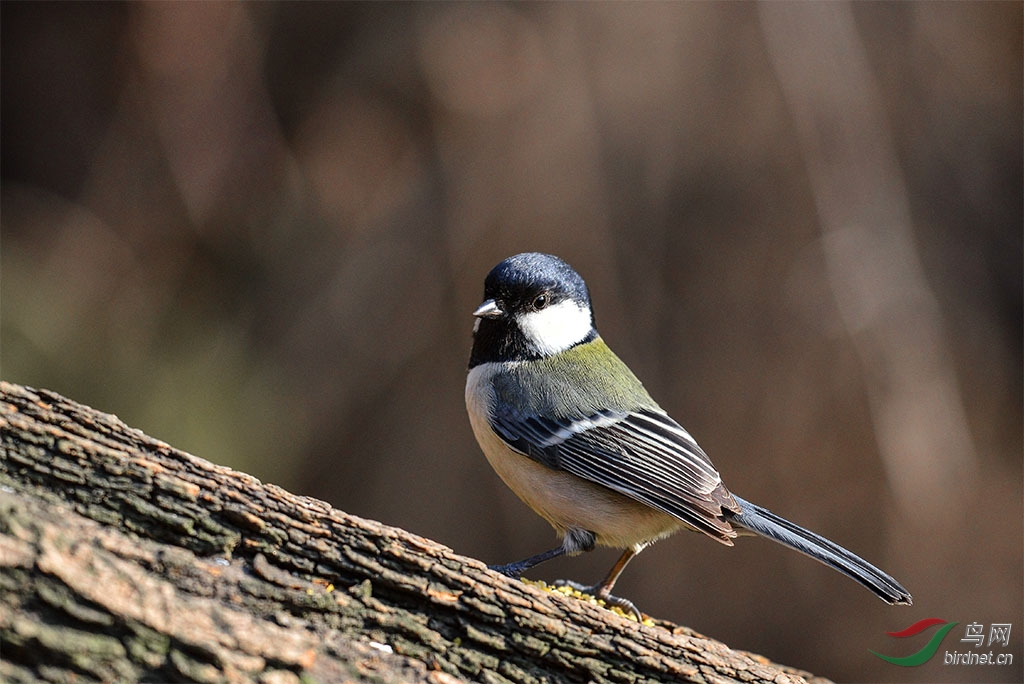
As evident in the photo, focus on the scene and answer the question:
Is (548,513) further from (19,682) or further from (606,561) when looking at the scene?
(606,561)

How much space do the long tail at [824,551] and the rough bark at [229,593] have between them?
0.70m

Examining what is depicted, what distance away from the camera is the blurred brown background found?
4703 millimetres

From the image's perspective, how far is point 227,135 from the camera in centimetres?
563

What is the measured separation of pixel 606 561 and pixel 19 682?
165 inches

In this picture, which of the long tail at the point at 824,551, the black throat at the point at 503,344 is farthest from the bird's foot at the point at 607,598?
the black throat at the point at 503,344

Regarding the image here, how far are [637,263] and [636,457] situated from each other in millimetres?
2504

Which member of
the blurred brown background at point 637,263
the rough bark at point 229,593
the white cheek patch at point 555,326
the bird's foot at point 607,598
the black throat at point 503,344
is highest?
A: the blurred brown background at point 637,263

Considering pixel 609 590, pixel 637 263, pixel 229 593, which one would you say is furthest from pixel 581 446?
pixel 637 263

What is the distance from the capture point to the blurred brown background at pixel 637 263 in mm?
4703

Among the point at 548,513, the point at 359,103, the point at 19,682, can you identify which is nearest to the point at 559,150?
the point at 359,103

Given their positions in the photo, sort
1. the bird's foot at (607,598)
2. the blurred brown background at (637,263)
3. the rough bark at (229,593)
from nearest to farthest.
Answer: the rough bark at (229,593) → the bird's foot at (607,598) → the blurred brown background at (637,263)

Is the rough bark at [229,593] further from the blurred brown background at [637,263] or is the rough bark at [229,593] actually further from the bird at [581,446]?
the blurred brown background at [637,263]

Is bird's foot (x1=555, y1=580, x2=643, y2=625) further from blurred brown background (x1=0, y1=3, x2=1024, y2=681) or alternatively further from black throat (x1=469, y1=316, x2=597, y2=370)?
blurred brown background (x1=0, y1=3, x2=1024, y2=681)

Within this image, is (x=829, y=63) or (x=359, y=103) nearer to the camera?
(x=829, y=63)
